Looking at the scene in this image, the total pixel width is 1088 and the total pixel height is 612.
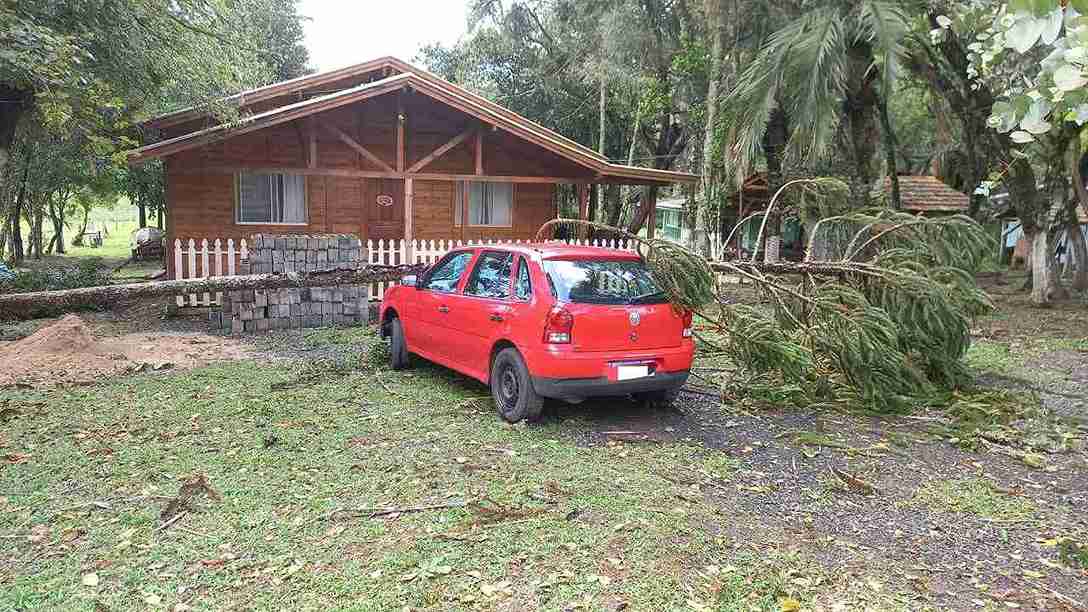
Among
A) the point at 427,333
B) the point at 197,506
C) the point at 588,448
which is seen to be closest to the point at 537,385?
the point at 588,448

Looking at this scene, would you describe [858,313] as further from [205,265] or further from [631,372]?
[205,265]

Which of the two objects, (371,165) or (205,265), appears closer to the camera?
(205,265)

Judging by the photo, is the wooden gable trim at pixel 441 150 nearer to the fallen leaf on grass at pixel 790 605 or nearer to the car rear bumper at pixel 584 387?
the car rear bumper at pixel 584 387

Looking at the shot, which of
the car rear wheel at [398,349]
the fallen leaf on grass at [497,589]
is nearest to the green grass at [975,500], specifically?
the fallen leaf on grass at [497,589]

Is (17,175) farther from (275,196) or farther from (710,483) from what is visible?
(710,483)

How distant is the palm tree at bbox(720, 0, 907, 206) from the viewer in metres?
12.7

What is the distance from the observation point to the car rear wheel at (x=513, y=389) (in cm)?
623

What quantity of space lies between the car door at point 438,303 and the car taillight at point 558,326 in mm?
1643

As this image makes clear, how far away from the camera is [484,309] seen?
6781mm

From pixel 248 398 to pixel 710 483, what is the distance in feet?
14.8

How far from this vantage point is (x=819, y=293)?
762cm

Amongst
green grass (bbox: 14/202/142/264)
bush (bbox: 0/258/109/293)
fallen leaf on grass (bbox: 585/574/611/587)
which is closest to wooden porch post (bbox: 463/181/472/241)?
bush (bbox: 0/258/109/293)

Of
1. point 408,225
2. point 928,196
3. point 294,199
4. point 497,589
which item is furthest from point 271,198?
point 928,196

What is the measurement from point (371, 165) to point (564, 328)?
1182 centimetres
